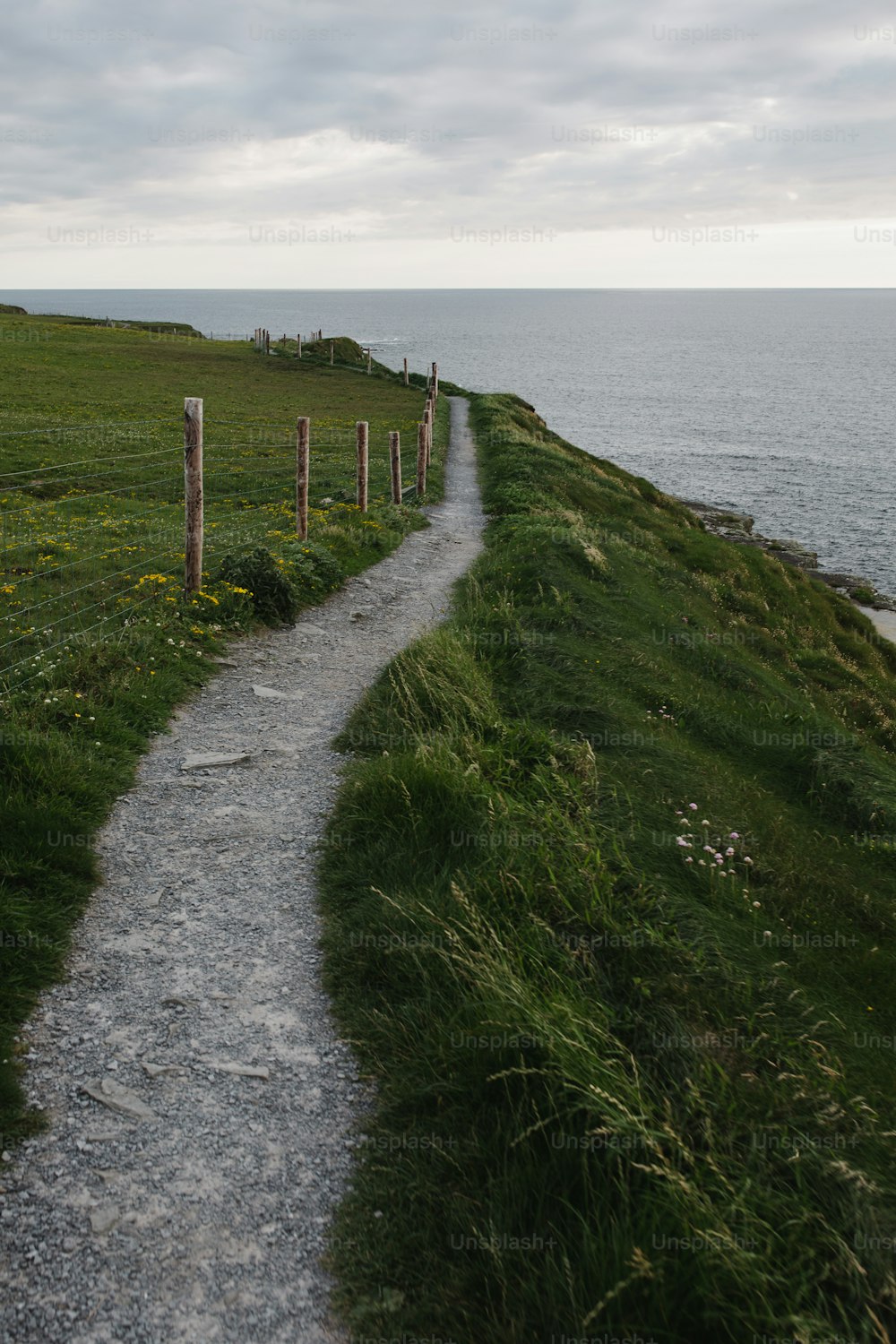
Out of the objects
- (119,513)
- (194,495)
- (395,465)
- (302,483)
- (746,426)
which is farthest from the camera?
(746,426)

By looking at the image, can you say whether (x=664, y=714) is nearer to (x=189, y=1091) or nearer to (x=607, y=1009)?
(x=607, y=1009)

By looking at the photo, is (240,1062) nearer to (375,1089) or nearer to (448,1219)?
(375,1089)

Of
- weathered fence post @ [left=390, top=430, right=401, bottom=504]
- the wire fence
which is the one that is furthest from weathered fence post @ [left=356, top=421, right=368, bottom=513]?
weathered fence post @ [left=390, top=430, right=401, bottom=504]

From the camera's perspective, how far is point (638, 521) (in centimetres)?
2773

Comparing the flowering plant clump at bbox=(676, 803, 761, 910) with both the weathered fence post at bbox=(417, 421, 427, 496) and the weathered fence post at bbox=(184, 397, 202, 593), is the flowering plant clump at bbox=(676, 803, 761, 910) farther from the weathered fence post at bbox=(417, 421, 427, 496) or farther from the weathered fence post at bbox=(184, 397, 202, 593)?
the weathered fence post at bbox=(417, 421, 427, 496)

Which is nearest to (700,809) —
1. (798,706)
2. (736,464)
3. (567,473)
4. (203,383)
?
(798,706)

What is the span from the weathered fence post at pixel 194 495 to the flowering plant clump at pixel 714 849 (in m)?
7.61

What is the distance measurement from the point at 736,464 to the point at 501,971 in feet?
211

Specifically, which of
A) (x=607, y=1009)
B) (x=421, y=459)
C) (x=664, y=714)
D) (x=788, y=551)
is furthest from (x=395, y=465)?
(x=788, y=551)

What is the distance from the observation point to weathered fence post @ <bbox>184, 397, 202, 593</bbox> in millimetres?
11930

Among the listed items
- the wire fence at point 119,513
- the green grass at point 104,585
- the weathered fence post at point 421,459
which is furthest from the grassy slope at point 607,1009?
the weathered fence post at point 421,459

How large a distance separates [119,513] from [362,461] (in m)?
5.47

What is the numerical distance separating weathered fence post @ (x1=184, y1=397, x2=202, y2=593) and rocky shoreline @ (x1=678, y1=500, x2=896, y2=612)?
2671cm

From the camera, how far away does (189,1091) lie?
15.1ft
